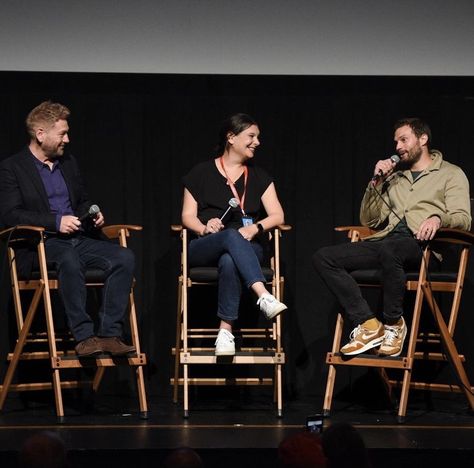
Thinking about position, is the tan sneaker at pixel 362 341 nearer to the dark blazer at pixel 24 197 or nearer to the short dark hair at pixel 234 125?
the short dark hair at pixel 234 125

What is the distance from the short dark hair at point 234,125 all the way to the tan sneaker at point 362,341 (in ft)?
3.97

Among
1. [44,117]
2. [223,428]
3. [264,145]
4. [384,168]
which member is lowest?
[223,428]

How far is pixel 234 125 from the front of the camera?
5.27m

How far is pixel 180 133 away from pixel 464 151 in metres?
1.55

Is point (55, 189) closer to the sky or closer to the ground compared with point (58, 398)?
closer to the sky

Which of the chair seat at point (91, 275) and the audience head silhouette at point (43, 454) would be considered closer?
the audience head silhouette at point (43, 454)

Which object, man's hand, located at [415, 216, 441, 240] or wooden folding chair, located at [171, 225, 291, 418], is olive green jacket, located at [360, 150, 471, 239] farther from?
wooden folding chair, located at [171, 225, 291, 418]

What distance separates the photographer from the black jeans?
4.75 meters

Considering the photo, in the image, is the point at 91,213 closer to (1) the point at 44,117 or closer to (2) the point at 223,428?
(1) the point at 44,117

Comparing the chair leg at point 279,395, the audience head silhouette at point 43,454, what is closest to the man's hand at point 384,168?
the chair leg at point 279,395

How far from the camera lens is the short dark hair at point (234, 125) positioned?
17.3ft

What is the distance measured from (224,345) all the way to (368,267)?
0.77m

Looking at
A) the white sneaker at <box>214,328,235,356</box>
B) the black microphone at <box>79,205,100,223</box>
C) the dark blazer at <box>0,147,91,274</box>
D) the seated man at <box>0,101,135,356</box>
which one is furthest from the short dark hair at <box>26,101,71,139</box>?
the white sneaker at <box>214,328,235,356</box>

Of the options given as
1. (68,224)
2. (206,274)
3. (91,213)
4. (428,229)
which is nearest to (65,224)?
(68,224)
